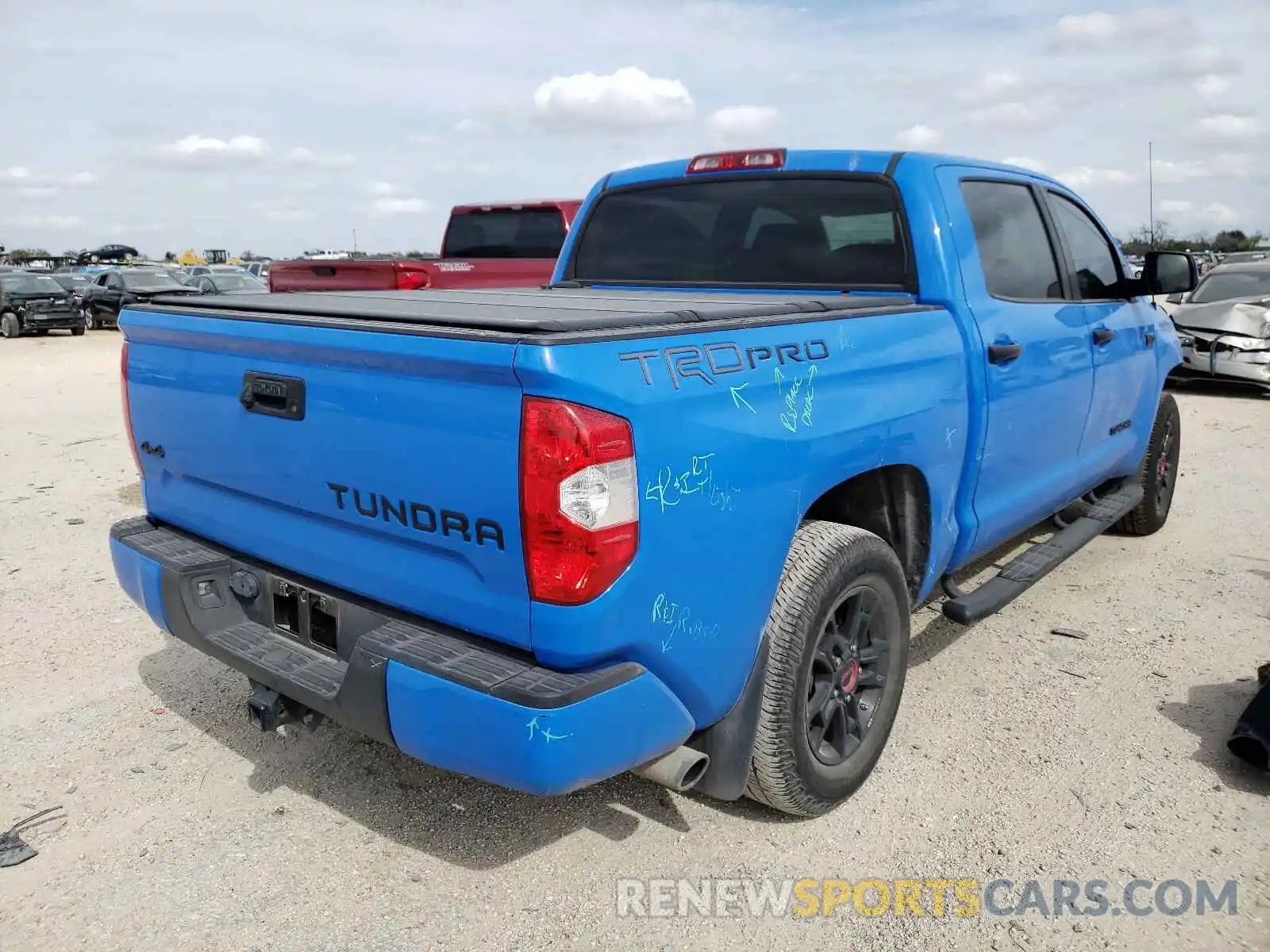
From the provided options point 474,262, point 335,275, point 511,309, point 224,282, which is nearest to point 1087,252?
point 511,309

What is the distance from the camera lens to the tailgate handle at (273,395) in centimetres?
259

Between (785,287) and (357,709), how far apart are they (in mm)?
2404

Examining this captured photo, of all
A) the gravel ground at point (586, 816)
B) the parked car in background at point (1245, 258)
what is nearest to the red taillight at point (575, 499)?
the gravel ground at point (586, 816)

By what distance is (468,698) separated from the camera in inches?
86.4

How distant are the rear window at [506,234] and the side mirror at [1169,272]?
6711mm

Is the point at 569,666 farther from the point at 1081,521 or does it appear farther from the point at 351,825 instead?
the point at 1081,521

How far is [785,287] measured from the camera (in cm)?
399

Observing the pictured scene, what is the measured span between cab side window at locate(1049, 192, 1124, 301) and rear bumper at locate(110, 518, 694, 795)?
335cm

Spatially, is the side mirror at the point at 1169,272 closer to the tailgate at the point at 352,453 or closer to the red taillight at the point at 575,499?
the red taillight at the point at 575,499

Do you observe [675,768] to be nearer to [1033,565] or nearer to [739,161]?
[1033,565]

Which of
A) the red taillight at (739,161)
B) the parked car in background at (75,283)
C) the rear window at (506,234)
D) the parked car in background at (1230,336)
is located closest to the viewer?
the red taillight at (739,161)

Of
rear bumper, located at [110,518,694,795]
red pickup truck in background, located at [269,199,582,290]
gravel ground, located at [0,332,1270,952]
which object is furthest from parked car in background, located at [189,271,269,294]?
rear bumper, located at [110,518,694,795]

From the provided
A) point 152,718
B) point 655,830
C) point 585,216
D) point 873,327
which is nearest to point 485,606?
point 655,830

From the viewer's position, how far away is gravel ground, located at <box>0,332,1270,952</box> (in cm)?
261
